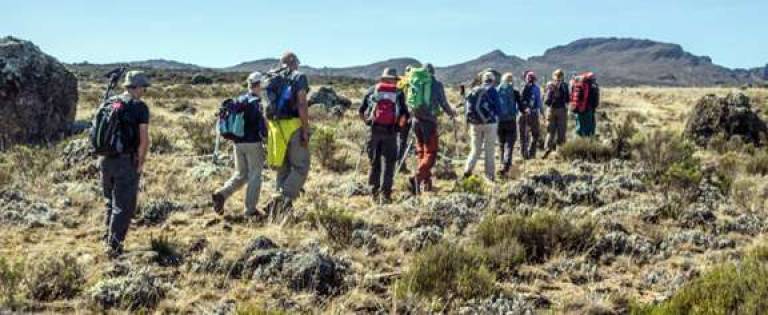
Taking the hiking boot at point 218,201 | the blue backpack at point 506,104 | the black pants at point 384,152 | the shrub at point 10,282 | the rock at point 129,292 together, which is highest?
the blue backpack at point 506,104

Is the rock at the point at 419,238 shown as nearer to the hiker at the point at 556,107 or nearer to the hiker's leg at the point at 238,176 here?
the hiker's leg at the point at 238,176

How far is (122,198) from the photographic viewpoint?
6.41 meters

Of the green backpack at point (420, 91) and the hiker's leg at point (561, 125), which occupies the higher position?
the green backpack at point (420, 91)

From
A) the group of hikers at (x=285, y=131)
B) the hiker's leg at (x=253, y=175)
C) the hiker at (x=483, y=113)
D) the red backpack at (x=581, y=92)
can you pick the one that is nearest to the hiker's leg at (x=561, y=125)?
the red backpack at (x=581, y=92)

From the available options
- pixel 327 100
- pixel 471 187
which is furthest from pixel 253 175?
pixel 327 100

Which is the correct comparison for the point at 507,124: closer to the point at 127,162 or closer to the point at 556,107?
the point at 556,107

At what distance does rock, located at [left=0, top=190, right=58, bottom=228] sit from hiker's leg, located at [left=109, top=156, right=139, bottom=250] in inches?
68.2

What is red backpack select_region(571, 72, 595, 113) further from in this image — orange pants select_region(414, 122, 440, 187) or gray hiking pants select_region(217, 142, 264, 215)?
gray hiking pants select_region(217, 142, 264, 215)

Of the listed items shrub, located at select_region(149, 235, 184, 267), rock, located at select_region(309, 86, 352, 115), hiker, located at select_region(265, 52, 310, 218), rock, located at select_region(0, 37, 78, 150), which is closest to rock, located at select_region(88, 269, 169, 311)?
shrub, located at select_region(149, 235, 184, 267)

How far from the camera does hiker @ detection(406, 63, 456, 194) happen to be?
959cm

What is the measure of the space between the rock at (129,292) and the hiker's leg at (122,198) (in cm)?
108

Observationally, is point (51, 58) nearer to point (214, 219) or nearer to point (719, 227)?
point (214, 219)

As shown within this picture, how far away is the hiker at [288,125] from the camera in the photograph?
25.1ft

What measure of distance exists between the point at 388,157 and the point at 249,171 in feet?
6.13
